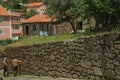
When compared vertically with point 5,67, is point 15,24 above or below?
below

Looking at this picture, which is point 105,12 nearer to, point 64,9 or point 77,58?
point 77,58

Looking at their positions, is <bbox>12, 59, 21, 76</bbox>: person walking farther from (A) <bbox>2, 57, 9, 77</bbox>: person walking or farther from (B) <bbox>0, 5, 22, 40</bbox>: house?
(B) <bbox>0, 5, 22, 40</bbox>: house

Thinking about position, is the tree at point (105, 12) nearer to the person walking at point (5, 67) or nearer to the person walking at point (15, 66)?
the person walking at point (15, 66)

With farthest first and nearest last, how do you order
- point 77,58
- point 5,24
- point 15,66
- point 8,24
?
point 8,24, point 5,24, point 15,66, point 77,58

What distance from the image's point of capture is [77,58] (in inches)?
656

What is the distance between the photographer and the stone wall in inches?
575

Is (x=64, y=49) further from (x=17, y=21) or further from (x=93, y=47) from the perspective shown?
(x=17, y=21)

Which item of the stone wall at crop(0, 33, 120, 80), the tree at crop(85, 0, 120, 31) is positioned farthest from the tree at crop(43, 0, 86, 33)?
the stone wall at crop(0, 33, 120, 80)

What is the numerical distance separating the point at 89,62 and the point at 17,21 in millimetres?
69999

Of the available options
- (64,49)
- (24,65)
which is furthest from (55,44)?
(24,65)

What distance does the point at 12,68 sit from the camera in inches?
832

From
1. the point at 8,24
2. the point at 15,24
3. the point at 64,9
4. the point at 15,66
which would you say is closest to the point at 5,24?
the point at 8,24

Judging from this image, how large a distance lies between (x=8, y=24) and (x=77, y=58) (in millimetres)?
62560

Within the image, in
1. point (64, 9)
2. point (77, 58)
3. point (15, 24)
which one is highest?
point (64, 9)
